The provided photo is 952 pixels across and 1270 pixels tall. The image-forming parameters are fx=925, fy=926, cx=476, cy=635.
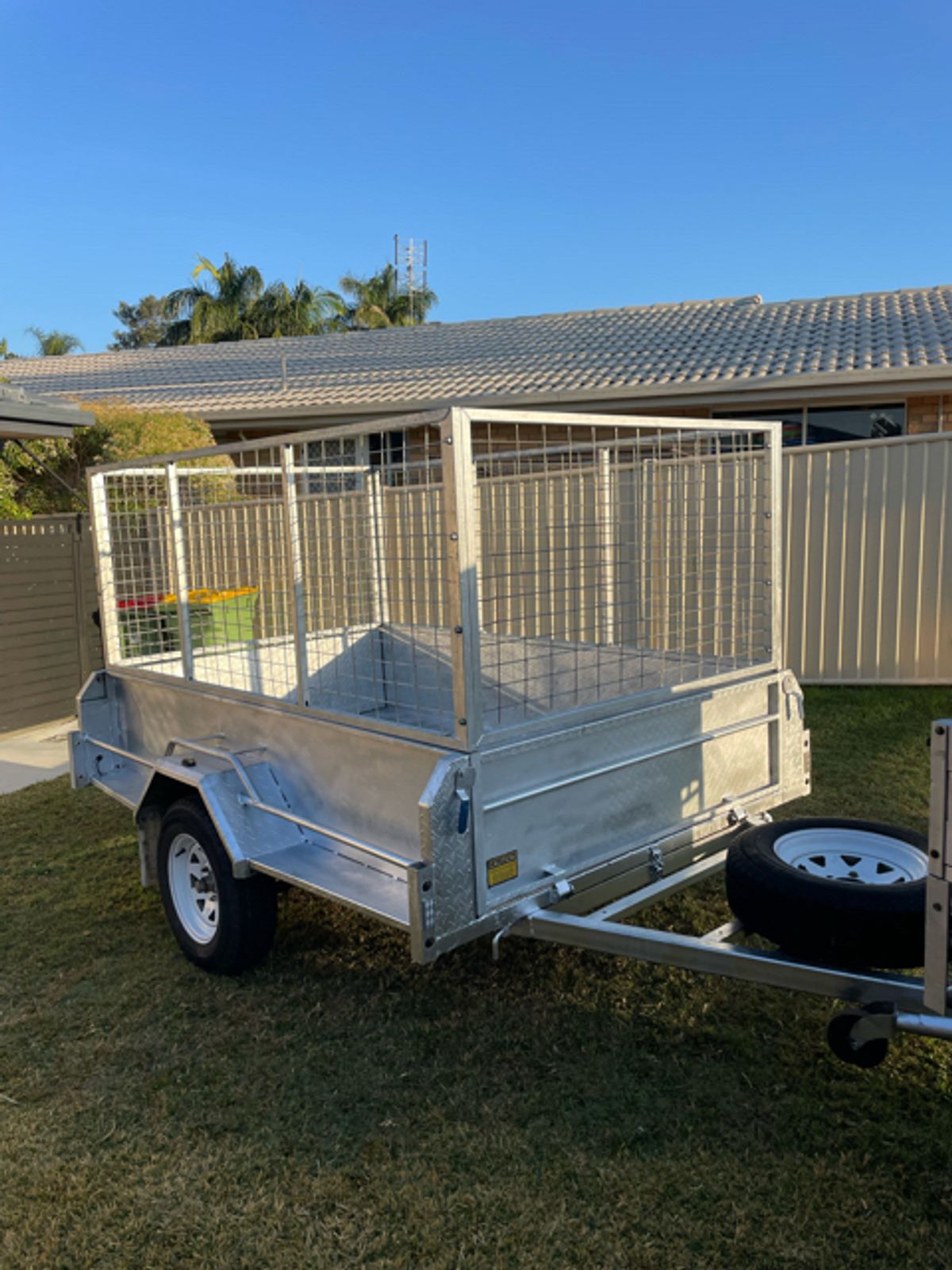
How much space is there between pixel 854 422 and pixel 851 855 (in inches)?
406

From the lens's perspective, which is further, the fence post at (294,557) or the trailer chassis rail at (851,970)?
the fence post at (294,557)

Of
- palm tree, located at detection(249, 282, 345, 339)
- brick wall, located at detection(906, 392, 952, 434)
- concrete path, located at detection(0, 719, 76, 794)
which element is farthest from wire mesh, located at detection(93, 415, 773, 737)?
palm tree, located at detection(249, 282, 345, 339)

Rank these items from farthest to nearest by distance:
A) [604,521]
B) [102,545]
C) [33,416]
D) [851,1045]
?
[33,416]
[102,545]
[604,521]
[851,1045]

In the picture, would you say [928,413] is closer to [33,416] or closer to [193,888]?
[33,416]

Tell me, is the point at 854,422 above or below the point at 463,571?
above

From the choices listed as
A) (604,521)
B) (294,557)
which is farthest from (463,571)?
(604,521)

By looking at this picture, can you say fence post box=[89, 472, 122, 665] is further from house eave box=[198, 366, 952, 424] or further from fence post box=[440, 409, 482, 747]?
house eave box=[198, 366, 952, 424]

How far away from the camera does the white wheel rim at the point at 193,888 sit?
12.3ft

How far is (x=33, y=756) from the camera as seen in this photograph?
7395 mm

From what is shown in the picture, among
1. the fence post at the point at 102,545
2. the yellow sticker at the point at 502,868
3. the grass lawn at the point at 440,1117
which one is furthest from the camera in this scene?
the fence post at the point at 102,545

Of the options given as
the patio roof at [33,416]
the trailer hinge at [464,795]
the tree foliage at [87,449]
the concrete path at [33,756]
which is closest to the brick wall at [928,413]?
the tree foliage at [87,449]

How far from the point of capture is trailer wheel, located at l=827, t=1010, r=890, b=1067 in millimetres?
2477

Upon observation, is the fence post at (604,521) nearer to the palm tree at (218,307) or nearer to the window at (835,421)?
the window at (835,421)

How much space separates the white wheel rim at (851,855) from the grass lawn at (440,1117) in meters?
0.58
